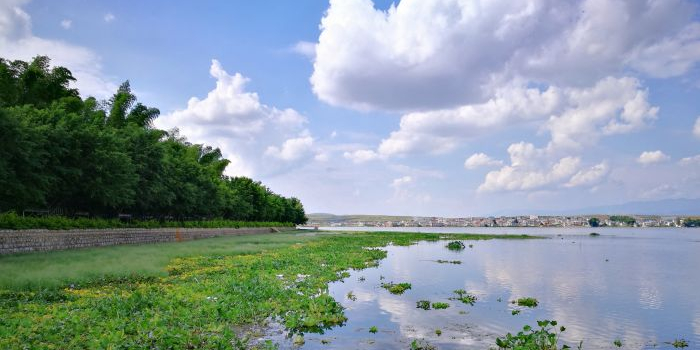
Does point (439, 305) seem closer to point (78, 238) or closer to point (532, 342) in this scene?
point (532, 342)

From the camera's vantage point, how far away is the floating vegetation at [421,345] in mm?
12792

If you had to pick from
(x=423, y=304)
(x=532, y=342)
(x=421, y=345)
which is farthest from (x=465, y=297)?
(x=532, y=342)

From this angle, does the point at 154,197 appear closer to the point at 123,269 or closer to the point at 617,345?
the point at 123,269

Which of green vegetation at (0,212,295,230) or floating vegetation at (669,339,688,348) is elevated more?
green vegetation at (0,212,295,230)

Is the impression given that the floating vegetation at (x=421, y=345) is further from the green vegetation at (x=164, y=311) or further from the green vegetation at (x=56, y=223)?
the green vegetation at (x=56, y=223)

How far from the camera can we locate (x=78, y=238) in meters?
41.3

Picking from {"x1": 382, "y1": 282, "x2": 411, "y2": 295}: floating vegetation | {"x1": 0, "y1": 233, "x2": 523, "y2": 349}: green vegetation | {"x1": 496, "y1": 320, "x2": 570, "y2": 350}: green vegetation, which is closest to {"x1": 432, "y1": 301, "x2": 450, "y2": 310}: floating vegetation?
{"x1": 382, "y1": 282, "x2": 411, "y2": 295}: floating vegetation

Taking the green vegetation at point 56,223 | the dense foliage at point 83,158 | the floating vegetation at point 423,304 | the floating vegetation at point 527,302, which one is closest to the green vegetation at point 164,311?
the floating vegetation at point 423,304

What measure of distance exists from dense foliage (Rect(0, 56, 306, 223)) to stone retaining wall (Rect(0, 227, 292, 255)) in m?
3.32

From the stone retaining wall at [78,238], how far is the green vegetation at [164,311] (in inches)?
445

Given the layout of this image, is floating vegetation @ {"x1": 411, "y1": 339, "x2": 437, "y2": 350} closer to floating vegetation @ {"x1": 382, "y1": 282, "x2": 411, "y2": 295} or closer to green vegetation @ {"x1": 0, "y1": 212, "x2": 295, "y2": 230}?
floating vegetation @ {"x1": 382, "y1": 282, "x2": 411, "y2": 295}

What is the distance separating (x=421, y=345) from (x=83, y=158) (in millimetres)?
40207

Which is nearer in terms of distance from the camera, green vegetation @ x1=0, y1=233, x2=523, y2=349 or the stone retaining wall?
green vegetation @ x1=0, y1=233, x2=523, y2=349

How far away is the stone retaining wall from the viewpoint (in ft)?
109
